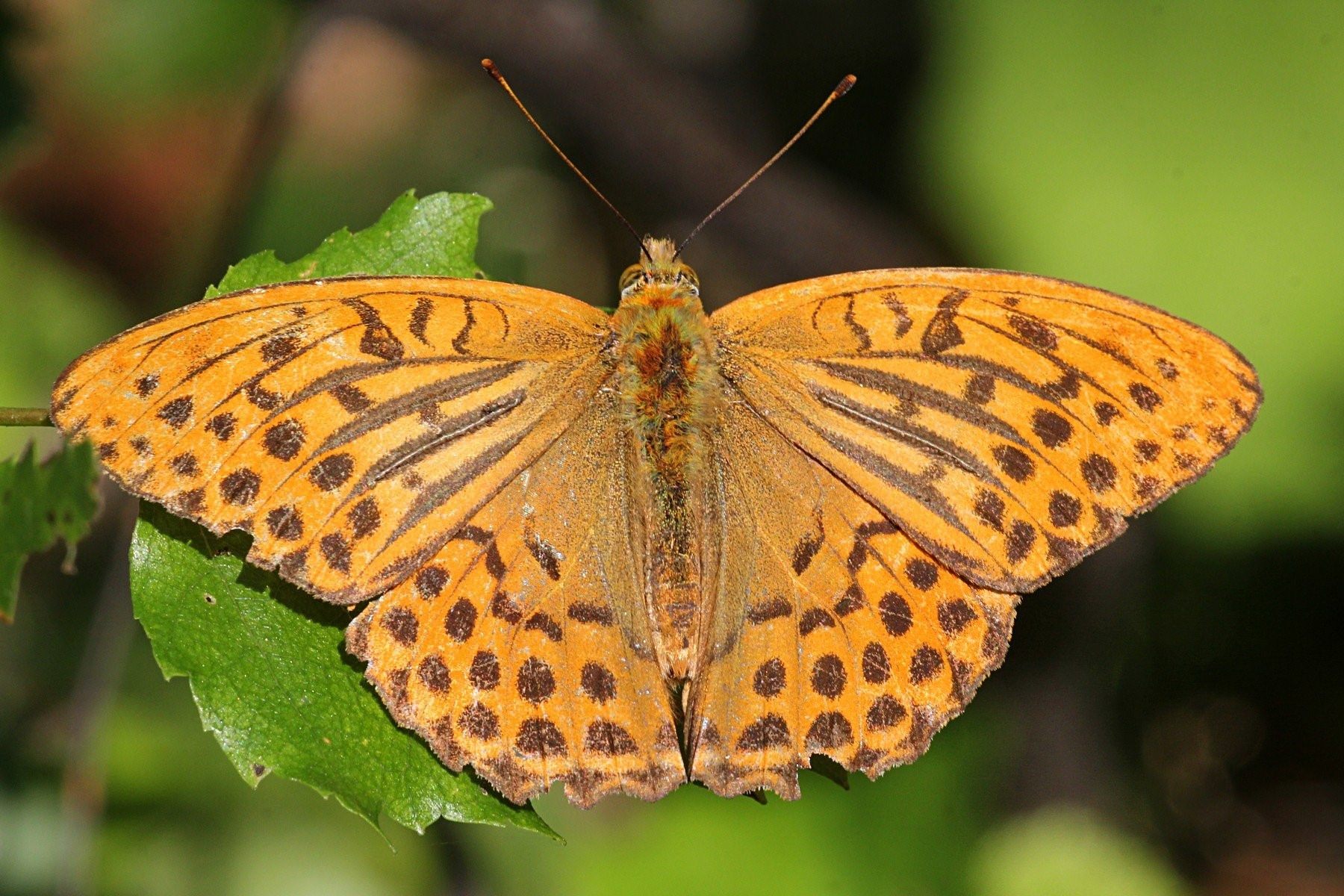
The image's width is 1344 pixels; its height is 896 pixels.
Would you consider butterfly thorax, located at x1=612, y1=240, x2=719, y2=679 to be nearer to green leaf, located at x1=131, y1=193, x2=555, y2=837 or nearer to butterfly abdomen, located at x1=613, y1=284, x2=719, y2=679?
butterfly abdomen, located at x1=613, y1=284, x2=719, y2=679

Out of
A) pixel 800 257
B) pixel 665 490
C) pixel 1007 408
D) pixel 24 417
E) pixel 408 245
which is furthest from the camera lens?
pixel 800 257

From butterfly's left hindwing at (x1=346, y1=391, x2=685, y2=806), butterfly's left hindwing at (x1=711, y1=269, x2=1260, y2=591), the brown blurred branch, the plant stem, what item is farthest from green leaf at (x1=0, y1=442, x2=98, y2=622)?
the brown blurred branch

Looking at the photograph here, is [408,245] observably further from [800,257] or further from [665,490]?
[800,257]

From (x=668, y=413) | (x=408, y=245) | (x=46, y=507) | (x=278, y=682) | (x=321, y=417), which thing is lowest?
(x=278, y=682)

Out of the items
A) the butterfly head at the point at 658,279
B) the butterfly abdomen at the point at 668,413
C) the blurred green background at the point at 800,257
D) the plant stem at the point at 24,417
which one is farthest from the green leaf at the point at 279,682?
the blurred green background at the point at 800,257

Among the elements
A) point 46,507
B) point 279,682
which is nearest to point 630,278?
point 279,682
